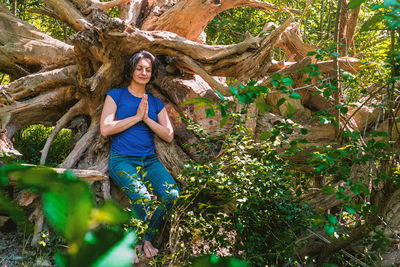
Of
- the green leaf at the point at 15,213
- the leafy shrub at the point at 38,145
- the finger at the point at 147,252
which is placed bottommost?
the leafy shrub at the point at 38,145

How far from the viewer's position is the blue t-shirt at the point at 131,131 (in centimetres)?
391

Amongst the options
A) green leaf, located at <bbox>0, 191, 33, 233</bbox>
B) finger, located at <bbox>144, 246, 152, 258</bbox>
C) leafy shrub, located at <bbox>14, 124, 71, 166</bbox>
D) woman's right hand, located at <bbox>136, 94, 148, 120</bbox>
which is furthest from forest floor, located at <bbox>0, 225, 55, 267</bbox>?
green leaf, located at <bbox>0, 191, 33, 233</bbox>

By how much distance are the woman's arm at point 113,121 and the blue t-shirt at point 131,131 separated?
0.10 m

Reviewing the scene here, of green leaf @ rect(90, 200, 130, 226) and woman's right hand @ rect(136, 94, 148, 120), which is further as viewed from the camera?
woman's right hand @ rect(136, 94, 148, 120)

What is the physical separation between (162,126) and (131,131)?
0.38 meters

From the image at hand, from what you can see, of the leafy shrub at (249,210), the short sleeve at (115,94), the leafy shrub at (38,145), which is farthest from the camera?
A: the leafy shrub at (38,145)

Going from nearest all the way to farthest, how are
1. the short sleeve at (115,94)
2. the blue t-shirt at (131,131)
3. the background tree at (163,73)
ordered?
1. the blue t-shirt at (131,131)
2. the short sleeve at (115,94)
3. the background tree at (163,73)

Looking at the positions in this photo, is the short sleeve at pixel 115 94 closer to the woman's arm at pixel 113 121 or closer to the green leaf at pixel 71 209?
the woman's arm at pixel 113 121

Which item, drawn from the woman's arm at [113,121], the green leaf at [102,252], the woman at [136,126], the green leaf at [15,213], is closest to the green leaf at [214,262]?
the green leaf at [102,252]

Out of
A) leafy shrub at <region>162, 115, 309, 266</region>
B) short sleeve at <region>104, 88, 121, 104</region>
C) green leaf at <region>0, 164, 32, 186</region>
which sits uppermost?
green leaf at <region>0, 164, 32, 186</region>

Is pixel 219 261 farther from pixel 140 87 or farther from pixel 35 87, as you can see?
pixel 35 87

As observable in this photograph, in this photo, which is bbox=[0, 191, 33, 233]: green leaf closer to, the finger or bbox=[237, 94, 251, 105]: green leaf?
bbox=[237, 94, 251, 105]: green leaf

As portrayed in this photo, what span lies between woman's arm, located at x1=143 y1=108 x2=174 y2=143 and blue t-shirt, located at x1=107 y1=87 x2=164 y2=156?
7cm

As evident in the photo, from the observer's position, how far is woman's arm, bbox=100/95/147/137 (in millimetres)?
3856
